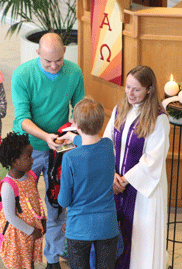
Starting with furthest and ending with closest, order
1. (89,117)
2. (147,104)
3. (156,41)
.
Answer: (156,41) → (147,104) → (89,117)

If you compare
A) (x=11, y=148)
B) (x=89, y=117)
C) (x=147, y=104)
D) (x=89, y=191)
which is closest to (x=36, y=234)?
(x=11, y=148)

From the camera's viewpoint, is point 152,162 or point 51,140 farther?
point 51,140

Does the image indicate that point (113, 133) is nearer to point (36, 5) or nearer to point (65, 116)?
point (65, 116)

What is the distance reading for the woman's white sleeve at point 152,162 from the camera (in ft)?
9.12

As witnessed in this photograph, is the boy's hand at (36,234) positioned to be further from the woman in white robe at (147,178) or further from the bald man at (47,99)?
the woman in white robe at (147,178)

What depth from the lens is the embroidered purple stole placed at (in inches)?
113

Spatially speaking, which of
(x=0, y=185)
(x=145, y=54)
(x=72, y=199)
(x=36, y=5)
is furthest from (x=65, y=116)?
(x=36, y=5)

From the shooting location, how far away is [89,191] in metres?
2.45

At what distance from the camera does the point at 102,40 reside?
452 cm

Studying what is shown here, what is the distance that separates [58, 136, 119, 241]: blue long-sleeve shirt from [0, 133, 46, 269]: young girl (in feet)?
1.64

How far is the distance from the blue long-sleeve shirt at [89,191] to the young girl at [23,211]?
0.50 m

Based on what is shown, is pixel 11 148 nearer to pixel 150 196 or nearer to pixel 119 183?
pixel 119 183

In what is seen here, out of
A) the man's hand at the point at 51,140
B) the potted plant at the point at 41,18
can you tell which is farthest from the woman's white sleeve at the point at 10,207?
the potted plant at the point at 41,18

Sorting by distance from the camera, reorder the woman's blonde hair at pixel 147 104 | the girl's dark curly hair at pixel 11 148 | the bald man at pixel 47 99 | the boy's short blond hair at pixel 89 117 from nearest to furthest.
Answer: the boy's short blond hair at pixel 89 117
the woman's blonde hair at pixel 147 104
the girl's dark curly hair at pixel 11 148
the bald man at pixel 47 99
